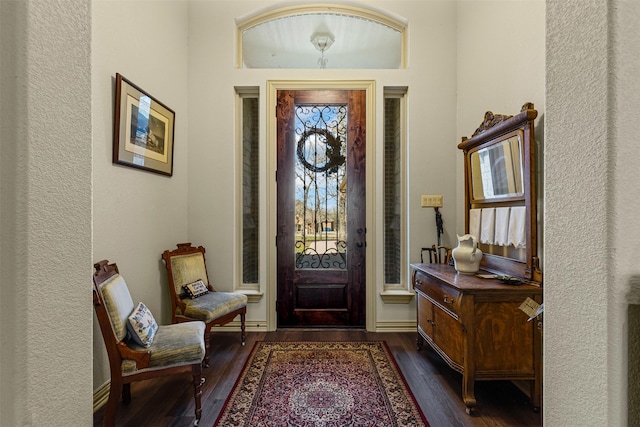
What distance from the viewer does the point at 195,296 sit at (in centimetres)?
266

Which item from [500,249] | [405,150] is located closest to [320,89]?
[405,150]

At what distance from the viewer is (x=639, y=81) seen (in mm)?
683

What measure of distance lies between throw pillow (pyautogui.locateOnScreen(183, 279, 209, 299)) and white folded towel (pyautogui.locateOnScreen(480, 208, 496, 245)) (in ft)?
8.16

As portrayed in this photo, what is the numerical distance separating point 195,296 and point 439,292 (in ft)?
6.71

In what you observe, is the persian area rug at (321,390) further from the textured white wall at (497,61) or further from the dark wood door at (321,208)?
the textured white wall at (497,61)

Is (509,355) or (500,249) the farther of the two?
(500,249)

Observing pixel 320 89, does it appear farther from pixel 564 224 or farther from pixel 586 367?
pixel 586 367

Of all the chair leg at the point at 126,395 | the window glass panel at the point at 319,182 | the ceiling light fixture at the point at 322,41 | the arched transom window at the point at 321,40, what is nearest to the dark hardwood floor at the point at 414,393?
the chair leg at the point at 126,395

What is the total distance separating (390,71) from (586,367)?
311 centimetres

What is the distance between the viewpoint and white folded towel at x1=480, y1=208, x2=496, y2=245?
2.34 meters

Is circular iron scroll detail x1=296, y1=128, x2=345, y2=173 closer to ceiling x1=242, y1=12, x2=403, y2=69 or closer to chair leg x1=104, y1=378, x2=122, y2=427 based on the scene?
ceiling x1=242, y1=12, x2=403, y2=69

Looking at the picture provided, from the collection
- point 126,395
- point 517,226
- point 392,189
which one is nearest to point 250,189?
point 392,189

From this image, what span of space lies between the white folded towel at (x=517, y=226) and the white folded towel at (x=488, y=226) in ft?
0.67

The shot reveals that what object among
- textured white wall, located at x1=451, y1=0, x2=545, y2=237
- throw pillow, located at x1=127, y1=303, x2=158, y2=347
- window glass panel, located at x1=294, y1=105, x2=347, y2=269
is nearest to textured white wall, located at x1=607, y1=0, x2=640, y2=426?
textured white wall, located at x1=451, y1=0, x2=545, y2=237
